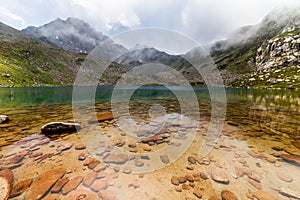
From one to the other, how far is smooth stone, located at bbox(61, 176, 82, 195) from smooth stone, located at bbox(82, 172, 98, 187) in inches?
8.5

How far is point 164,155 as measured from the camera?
9500 millimetres

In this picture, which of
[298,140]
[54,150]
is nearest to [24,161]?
[54,150]

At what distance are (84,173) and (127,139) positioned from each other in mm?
5136

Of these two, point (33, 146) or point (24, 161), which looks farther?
point (33, 146)

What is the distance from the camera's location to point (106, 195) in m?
6.01

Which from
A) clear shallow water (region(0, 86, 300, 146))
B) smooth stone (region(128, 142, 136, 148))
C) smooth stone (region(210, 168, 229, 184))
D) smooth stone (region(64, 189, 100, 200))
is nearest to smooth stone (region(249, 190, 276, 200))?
smooth stone (region(210, 168, 229, 184))

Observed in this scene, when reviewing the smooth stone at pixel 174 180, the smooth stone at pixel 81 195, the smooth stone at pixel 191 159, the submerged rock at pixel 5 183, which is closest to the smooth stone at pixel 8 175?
the submerged rock at pixel 5 183

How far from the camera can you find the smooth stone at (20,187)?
5820 mm

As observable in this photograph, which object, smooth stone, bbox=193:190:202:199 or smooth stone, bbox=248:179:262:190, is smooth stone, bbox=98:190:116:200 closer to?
smooth stone, bbox=193:190:202:199

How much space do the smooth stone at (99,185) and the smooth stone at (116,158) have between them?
1797 millimetres

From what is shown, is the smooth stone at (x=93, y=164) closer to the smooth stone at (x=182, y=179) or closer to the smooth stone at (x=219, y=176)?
the smooth stone at (x=182, y=179)

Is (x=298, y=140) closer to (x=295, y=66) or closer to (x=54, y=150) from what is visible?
(x=54, y=150)

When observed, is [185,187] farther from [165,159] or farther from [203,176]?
[165,159]

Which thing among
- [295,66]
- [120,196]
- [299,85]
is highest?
[295,66]
